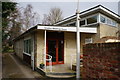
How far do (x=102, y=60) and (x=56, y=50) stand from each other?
6.77 meters

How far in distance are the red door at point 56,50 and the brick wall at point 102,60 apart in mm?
5631

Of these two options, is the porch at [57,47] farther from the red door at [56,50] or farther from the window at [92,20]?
the window at [92,20]

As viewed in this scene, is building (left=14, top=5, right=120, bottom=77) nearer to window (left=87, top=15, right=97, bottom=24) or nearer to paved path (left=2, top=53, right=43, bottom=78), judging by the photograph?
window (left=87, top=15, right=97, bottom=24)

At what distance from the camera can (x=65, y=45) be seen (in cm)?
1074

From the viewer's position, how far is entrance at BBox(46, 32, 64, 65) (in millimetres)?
10016

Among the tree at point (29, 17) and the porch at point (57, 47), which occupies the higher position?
the tree at point (29, 17)

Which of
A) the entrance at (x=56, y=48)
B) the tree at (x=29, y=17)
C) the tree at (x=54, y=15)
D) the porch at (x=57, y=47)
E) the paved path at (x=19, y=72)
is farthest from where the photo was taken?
the tree at (x=54, y=15)

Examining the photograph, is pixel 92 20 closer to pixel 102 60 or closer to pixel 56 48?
pixel 56 48

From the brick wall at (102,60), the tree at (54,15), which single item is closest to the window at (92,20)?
the brick wall at (102,60)

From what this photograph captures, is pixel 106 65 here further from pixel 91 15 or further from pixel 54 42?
pixel 91 15

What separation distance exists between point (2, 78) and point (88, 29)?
23.1 ft

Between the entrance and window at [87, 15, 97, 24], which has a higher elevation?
window at [87, 15, 97, 24]

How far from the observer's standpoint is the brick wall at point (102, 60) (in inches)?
126

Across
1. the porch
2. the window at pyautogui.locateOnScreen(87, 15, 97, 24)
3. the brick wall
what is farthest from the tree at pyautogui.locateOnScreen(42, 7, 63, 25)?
the brick wall
